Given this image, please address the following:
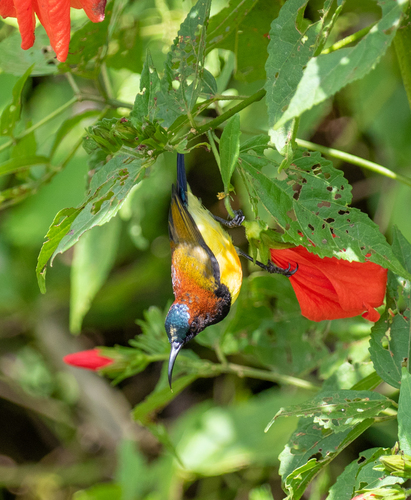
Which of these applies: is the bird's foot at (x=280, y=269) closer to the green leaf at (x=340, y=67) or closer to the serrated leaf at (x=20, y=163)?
the green leaf at (x=340, y=67)

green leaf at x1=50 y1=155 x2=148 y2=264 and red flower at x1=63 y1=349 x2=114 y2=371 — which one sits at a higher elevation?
green leaf at x1=50 y1=155 x2=148 y2=264

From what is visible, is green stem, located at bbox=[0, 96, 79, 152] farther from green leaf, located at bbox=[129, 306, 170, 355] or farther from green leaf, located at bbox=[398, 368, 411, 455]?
green leaf, located at bbox=[398, 368, 411, 455]

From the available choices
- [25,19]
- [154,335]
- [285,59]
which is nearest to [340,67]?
[285,59]

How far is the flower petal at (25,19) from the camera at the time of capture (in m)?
0.50

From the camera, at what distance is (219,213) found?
1.70m

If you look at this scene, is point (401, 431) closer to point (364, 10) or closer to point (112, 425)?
point (364, 10)

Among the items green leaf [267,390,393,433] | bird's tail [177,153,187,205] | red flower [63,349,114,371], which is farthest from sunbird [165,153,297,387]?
green leaf [267,390,393,433]

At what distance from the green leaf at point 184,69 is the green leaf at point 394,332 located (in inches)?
10.8

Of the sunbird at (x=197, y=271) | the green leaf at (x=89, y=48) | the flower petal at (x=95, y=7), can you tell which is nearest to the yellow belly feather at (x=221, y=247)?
the sunbird at (x=197, y=271)

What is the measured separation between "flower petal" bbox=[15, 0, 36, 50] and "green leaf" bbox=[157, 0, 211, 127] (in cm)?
14

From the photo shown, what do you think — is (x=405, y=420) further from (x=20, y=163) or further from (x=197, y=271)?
(x=20, y=163)

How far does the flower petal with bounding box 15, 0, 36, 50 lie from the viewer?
50 cm

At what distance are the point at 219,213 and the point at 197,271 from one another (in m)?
0.81

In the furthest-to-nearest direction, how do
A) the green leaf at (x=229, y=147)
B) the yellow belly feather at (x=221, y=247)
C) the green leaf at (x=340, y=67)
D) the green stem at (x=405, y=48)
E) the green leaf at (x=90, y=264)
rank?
1. the green leaf at (x=90, y=264)
2. the yellow belly feather at (x=221, y=247)
3. the green stem at (x=405, y=48)
4. the green leaf at (x=229, y=147)
5. the green leaf at (x=340, y=67)
